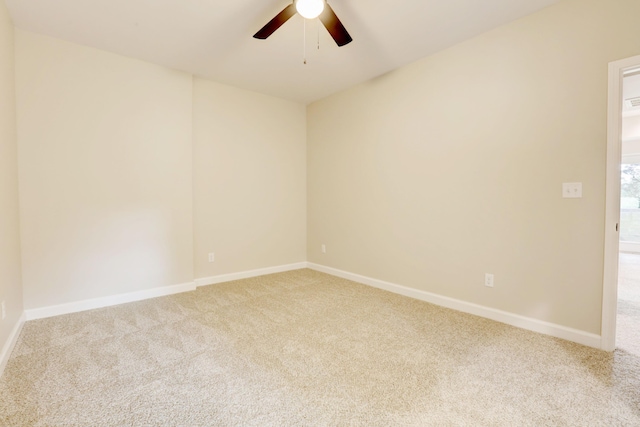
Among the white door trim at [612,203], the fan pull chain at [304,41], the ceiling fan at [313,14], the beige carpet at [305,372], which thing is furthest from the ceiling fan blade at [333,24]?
the beige carpet at [305,372]

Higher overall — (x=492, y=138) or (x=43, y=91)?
(x=43, y=91)

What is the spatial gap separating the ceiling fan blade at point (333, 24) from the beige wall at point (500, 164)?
4.36 ft

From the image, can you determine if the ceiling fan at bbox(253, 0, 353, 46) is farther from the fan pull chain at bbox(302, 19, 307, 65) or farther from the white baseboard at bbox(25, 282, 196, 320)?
the white baseboard at bbox(25, 282, 196, 320)

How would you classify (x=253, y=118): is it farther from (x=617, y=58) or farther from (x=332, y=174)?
(x=617, y=58)

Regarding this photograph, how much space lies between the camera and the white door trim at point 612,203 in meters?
2.02

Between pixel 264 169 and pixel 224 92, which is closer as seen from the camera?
pixel 224 92

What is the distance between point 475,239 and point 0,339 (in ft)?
Result: 12.1

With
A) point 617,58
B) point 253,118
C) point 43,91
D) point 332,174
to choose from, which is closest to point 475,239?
point 617,58

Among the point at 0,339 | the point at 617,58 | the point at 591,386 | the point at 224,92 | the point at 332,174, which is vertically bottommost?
the point at 591,386

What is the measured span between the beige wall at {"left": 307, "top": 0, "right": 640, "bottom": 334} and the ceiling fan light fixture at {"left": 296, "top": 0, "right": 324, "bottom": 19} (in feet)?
5.28

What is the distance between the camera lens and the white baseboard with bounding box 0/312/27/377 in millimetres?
1854

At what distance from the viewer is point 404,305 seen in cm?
300

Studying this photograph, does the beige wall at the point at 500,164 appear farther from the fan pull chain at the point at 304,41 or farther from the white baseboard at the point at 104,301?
the white baseboard at the point at 104,301

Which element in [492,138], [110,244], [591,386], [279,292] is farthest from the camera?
[279,292]
